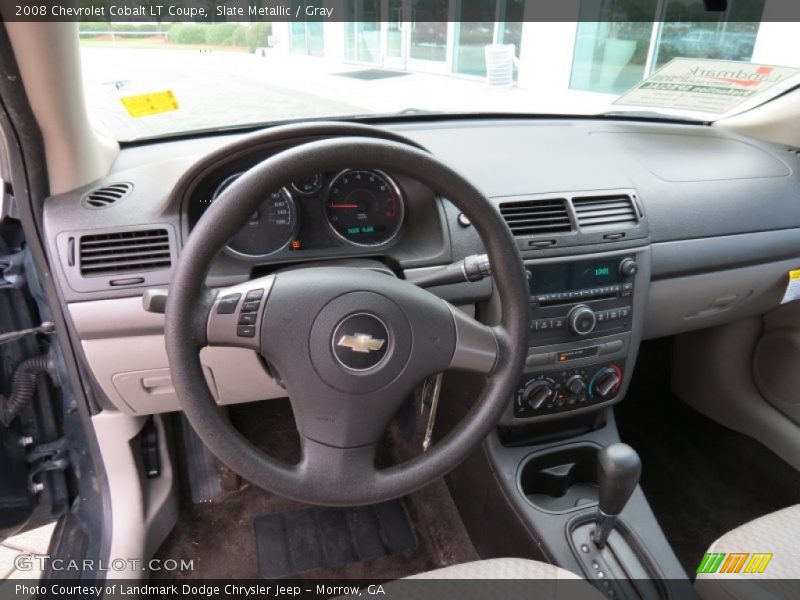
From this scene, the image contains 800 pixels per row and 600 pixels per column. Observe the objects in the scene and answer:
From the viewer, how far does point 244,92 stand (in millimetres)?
1857

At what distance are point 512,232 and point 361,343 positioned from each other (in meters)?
0.60

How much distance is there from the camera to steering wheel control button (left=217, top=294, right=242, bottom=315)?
100cm

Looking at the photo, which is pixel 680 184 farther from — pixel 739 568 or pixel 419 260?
pixel 739 568

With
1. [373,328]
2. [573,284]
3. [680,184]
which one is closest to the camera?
[373,328]

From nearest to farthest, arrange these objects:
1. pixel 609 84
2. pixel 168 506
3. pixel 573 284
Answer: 1. pixel 573 284
2. pixel 168 506
3. pixel 609 84

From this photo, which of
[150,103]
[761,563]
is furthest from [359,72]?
[761,563]

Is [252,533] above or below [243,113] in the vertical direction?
below

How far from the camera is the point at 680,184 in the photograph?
5.88 ft

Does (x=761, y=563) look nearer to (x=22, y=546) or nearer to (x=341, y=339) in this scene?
(x=341, y=339)

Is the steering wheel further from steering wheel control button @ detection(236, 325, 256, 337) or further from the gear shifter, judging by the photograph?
the gear shifter

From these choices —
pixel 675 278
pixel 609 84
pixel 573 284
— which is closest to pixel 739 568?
pixel 573 284

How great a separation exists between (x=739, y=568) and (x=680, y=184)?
1.08 m

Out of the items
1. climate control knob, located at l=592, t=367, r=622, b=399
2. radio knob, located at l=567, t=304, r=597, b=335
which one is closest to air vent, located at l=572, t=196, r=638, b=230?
radio knob, located at l=567, t=304, r=597, b=335

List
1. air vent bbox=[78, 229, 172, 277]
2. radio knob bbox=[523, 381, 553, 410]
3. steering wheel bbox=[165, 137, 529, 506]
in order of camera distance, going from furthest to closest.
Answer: radio knob bbox=[523, 381, 553, 410]
air vent bbox=[78, 229, 172, 277]
steering wheel bbox=[165, 137, 529, 506]
